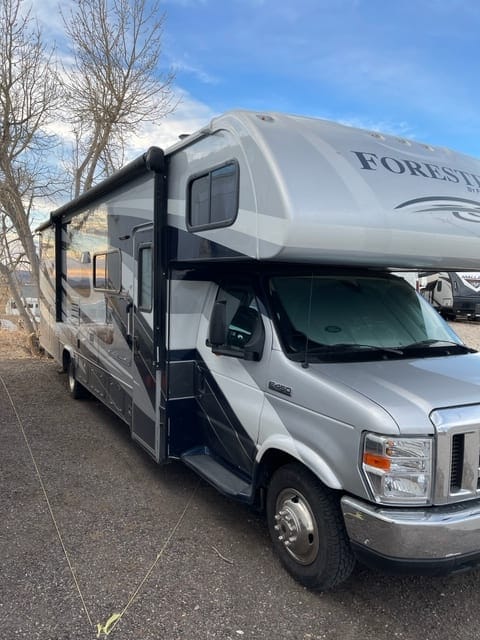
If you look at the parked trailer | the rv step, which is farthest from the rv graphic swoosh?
the parked trailer

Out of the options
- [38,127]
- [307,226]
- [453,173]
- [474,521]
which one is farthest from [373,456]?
[38,127]

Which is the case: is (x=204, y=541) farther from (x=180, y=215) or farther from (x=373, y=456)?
(x=180, y=215)

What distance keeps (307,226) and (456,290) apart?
19294mm

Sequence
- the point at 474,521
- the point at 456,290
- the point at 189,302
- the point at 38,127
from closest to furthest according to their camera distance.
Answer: the point at 474,521
the point at 189,302
the point at 38,127
the point at 456,290

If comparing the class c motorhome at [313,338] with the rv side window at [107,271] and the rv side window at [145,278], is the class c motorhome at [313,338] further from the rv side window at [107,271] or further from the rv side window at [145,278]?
the rv side window at [107,271]

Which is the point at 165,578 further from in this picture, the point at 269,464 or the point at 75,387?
the point at 75,387

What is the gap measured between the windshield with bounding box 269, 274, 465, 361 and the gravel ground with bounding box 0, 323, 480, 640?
151 cm

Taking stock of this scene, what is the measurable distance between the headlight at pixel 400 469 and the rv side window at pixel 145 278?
104 inches

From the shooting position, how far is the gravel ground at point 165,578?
3012mm

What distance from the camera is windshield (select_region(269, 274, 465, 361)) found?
11.9ft

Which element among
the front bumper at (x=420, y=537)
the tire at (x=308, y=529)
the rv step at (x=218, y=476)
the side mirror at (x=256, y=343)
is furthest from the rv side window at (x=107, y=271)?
the front bumper at (x=420, y=537)

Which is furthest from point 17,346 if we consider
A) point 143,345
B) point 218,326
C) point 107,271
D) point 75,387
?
point 218,326

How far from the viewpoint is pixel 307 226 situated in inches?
120

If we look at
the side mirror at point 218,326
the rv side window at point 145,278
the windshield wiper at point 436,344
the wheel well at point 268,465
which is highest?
the rv side window at point 145,278
